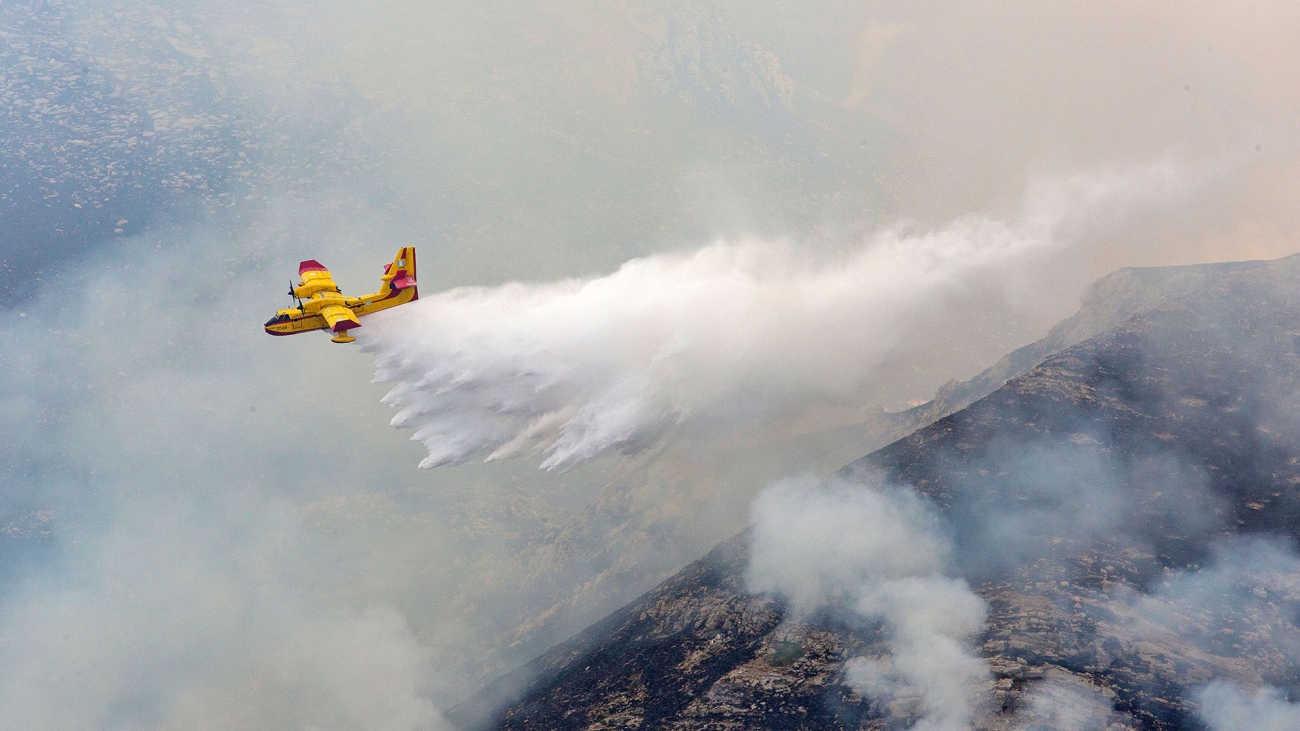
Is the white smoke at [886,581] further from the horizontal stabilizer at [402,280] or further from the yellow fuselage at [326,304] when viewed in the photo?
the yellow fuselage at [326,304]

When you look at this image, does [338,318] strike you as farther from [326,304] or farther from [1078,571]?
[1078,571]

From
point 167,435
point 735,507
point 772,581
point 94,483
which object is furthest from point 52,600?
point 772,581

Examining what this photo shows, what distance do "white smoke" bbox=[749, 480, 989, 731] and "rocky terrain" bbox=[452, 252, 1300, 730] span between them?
3.59 feet

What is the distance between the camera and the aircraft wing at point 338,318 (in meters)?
57.7

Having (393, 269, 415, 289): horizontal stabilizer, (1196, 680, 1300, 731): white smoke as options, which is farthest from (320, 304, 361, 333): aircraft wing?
(1196, 680, 1300, 731): white smoke

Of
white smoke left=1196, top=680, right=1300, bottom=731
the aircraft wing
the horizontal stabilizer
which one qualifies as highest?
the horizontal stabilizer

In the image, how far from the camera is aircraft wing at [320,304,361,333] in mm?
57700

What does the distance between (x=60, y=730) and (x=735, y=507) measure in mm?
114911

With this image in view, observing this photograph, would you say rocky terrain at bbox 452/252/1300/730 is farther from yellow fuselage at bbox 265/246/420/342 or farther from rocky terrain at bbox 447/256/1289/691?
rocky terrain at bbox 447/256/1289/691

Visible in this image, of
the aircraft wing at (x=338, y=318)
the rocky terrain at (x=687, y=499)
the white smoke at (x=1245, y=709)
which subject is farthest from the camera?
the rocky terrain at (x=687, y=499)

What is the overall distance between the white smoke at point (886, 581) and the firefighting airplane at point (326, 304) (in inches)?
1377

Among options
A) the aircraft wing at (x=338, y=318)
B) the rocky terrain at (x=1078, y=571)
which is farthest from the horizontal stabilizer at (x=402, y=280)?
the rocky terrain at (x=1078, y=571)

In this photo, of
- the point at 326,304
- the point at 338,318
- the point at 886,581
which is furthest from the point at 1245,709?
the point at 326,304

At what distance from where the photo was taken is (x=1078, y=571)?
162 feet
